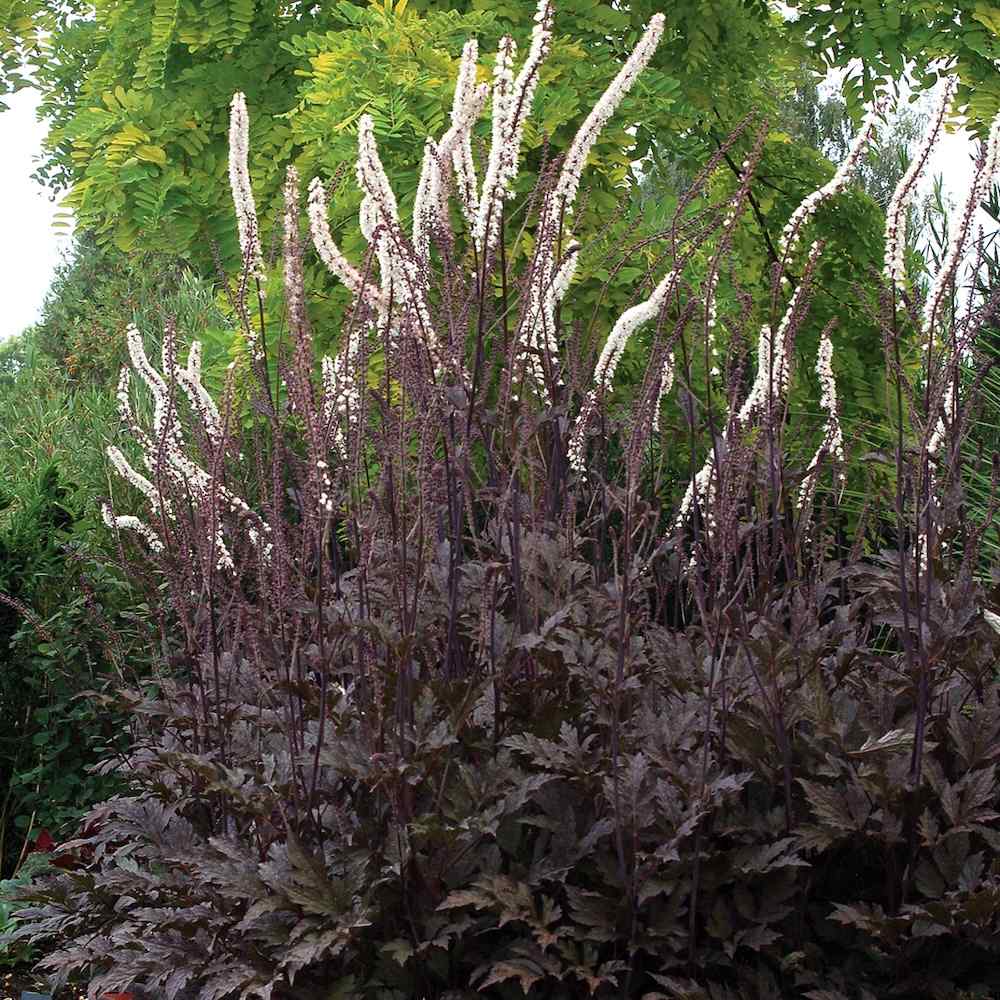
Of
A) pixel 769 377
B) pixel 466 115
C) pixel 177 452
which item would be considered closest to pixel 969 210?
pixel 769 377

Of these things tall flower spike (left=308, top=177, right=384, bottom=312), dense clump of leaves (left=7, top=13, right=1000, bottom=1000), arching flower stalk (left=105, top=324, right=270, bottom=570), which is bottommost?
dense clump of leaves (left=7, top=13, right=1000, bottom=1000)

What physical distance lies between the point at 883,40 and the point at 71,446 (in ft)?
21.8

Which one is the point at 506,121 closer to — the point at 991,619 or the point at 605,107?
the point at 605,107

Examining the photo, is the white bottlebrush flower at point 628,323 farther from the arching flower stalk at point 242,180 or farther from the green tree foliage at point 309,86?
the green tree foliage at point 309,86

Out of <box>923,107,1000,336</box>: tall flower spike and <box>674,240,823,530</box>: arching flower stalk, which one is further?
<box>674,240,823,530</box>: arching flower stalk

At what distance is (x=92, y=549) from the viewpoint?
253 inches

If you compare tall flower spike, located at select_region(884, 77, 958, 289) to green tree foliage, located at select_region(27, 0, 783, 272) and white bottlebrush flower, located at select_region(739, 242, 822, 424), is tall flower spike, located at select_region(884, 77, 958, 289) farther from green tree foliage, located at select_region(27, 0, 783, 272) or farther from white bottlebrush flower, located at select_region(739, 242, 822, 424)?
green tree foliage, located at select_region(27, 0, 783, 272)

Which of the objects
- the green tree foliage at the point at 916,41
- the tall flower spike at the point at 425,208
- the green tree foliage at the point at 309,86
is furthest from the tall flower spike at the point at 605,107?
the green tree foliage at the point at 916,41

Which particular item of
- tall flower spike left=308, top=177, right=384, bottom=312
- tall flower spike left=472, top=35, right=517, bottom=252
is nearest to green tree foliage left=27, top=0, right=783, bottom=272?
tall flower spike left=308, top=177, right=384, bottom=312

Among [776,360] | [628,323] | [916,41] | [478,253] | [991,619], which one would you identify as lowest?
[991,619]

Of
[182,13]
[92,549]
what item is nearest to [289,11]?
[182,13]

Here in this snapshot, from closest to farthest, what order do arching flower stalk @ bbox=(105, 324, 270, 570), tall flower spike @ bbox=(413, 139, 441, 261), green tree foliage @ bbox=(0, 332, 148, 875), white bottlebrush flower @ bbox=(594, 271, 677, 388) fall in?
white bottlebrush flower @ bbox=(594, 271, 677, 388) → tall flower spike @ bbox=(413, 139, 441, 261) → arching flower stalk @ bbox=(105, 324, 270, 570) → green tree foliage @ bbox=(0, 332, 148, 875)

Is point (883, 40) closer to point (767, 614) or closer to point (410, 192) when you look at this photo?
point (410, 192)

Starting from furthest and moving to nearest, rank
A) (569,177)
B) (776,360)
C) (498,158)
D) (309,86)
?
(309,86), (776,360), (569,177), (498,158)
